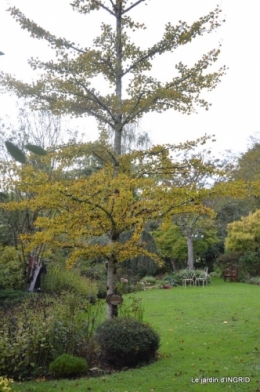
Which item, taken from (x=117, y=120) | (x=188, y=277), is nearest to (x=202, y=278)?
(x=188, y=277)

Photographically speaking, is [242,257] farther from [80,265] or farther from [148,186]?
[148,186]

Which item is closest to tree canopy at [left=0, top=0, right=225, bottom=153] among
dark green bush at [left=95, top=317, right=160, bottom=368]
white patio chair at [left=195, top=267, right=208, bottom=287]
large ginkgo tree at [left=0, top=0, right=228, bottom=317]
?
large ginkgo tree at [left=0, top=0, right=228, bottom=317]

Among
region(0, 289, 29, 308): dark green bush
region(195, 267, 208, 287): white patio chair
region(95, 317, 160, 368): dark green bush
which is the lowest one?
region(95, 317, 160, 368): dark green bush

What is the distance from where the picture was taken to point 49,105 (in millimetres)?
7211

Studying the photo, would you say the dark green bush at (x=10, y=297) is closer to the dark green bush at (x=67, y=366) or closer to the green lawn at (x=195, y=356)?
the green lawn at (x=195, y=356)

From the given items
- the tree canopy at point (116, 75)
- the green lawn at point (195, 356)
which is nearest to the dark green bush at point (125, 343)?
the green lawn at point (195, 356)

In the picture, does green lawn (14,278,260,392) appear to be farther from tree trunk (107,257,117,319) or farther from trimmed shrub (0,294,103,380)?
tree trunk (107,257,117,319)

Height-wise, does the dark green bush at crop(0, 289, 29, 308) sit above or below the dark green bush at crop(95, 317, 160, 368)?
above

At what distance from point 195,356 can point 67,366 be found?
2.03 meters

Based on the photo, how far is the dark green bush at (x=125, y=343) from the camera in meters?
6.02

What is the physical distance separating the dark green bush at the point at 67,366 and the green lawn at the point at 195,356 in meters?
0.23

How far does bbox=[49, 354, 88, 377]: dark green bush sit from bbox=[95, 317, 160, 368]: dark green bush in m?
0.46

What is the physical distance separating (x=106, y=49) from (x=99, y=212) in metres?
2.96

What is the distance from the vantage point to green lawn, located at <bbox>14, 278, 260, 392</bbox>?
5148 millimetres
